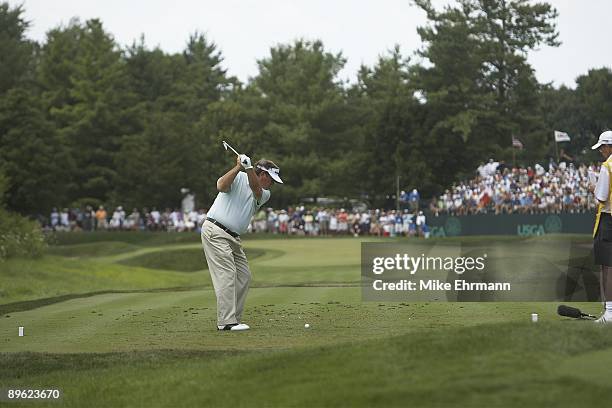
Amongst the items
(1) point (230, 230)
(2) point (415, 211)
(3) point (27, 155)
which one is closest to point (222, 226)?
(1) point (230, 230)

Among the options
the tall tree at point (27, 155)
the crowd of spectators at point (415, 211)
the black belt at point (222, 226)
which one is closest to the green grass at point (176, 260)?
the crowd of spectators at point (415, 211)

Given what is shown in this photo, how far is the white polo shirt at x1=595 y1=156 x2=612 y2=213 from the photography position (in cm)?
1305

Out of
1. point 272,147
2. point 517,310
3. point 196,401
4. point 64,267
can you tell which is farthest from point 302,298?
point 272,147

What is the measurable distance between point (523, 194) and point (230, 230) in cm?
3642

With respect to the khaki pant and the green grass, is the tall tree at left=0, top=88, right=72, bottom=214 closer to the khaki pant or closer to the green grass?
the green grass

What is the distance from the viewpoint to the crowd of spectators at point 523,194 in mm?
44781

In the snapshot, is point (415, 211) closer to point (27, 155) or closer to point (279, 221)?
point (279, 221)

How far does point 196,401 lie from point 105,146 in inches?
3140

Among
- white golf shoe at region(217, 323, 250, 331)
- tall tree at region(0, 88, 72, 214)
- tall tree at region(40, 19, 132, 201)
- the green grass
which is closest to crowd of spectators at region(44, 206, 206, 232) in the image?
tall tree at region(0, 88, 72, 214)

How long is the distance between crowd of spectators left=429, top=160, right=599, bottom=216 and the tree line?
1460 cm

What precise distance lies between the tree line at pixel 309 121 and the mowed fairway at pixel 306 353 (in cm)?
5072

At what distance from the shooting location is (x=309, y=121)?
87.1 metres

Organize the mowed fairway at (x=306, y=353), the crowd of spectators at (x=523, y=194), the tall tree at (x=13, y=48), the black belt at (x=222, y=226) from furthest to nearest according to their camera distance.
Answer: the tall tree at (x=13, y=48) < the crowd of spectators at (x=523, y=194) < the black belt at (x=222, y=226) < the mowed fairway at (x=306, y=353)

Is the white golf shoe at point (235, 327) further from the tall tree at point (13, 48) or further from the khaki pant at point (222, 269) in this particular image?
the tall tree at point (13, 48)
